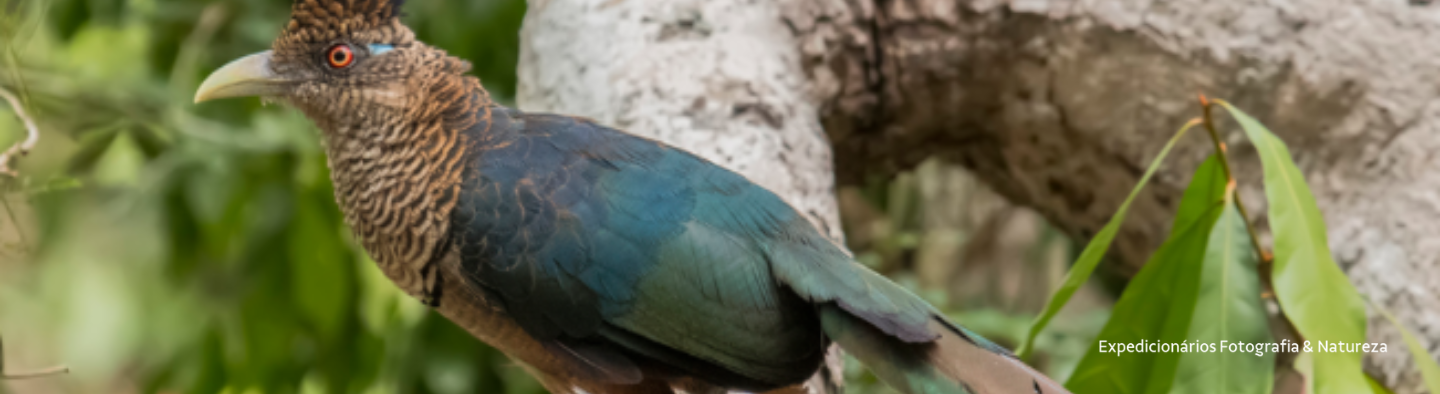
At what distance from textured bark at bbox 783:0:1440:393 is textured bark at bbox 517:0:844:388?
0.16m

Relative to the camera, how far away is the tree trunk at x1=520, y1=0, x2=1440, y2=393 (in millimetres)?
1996

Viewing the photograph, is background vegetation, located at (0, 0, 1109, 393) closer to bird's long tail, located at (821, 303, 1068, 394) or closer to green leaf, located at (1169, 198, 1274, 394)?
green leaf, located at (1169, 198, 1274, 394)

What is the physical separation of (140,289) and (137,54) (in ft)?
2.34

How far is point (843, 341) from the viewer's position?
53.0 inches

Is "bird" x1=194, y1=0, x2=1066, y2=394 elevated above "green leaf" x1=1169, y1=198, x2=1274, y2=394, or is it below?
above

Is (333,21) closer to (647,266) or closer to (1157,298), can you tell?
(647,266)

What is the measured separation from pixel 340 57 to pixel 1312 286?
4.79 feet

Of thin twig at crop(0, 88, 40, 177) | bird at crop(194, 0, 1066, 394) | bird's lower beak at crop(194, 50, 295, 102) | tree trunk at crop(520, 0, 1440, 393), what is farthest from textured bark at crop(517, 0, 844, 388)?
thin twig at crop(0, 88, 40, 177)

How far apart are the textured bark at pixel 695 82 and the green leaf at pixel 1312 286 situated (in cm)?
74

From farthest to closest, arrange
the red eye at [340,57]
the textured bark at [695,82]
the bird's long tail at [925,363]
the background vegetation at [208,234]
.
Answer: the background vegetation at [208,234]
the textured bark at [695,82]
the red eye at [340,57]
the bird's long tail at [925,363]

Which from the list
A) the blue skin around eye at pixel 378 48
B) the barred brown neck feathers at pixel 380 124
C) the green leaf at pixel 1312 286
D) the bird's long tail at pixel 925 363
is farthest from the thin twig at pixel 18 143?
the green leaf at pixel 1312 286

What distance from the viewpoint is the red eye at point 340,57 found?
1.43 meters

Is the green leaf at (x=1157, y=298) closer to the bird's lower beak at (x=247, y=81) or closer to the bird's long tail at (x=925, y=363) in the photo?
the bird's long tail at (x=925, y=363)

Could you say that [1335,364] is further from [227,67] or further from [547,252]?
[227,67]
